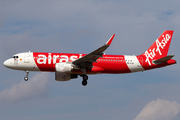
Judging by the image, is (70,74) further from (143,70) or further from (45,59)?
(143,70)

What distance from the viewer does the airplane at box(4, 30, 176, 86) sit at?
44938mm

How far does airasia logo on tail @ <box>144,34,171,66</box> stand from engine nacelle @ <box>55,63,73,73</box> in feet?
38.0

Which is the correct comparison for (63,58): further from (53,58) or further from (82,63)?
(82,63)

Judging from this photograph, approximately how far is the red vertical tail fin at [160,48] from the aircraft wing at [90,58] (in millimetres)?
8623

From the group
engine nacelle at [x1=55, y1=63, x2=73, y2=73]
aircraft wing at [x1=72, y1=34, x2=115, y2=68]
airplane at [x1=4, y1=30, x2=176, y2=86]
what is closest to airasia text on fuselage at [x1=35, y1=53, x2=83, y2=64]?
airplane at [x1=4, y1=30, x2=176, y2=86]

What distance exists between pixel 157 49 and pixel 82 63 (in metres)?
12.4

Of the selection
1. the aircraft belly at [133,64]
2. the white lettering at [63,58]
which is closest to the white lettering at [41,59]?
the white lettering at [63,58]

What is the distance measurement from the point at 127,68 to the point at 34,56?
13.3m

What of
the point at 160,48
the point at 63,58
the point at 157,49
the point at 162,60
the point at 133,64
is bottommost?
the point at 133,64

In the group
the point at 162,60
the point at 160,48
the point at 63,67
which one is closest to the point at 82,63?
the point at 63,67

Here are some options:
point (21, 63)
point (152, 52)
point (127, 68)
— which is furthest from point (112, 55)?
point (21, 63)

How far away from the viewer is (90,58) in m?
44.4

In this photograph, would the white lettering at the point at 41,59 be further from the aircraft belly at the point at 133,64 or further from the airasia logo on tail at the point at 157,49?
the airasia logo on tail at the point at 157,49

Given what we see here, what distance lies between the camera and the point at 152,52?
49594 mm
